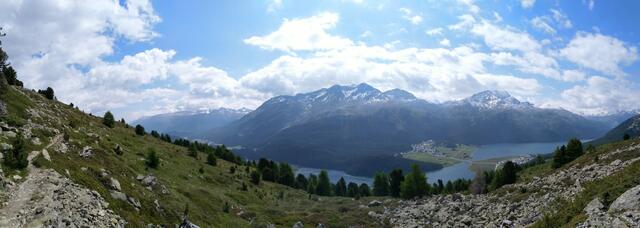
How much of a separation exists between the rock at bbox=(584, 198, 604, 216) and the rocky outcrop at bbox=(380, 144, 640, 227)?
9954 millimetres

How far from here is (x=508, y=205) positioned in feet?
165

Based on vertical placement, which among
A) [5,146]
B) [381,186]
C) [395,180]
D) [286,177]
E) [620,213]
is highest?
[5,146]

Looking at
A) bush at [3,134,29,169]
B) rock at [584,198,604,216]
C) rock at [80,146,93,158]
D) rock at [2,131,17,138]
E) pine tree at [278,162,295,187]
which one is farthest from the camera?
pine tree at [278,162,295,187]

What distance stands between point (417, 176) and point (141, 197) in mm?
62967

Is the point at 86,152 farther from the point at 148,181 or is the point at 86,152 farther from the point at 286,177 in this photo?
the point at 286,177

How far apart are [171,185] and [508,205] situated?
141 ft

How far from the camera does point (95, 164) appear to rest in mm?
41625

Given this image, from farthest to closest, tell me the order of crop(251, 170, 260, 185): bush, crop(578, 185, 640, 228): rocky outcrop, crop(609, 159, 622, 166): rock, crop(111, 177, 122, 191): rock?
crop(251, 170, 260, 185): bush
crop(609, 159, 622, 166): rock
crop(111, 177, 122, 191): rock
crop(578, 185, 640, 228): rocky outcrop

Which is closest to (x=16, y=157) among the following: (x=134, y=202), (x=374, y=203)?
(x=134, y=202)

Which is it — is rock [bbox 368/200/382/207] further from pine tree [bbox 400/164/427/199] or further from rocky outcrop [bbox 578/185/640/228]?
rocky outcrop [bbox 578/185/640/228]

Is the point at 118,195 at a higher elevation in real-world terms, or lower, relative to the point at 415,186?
higher

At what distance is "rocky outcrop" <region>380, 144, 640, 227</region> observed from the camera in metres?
43.5

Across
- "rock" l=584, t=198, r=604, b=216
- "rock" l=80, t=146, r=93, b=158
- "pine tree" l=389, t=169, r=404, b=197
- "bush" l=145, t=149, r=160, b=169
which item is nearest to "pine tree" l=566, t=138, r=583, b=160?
"rock" l=584, t=198, r=604, b=216

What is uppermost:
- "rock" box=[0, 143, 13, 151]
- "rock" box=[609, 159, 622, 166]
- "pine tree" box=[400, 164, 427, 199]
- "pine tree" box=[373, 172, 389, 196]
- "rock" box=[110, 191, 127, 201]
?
"rock" box=[0, 143, 13, 151]
